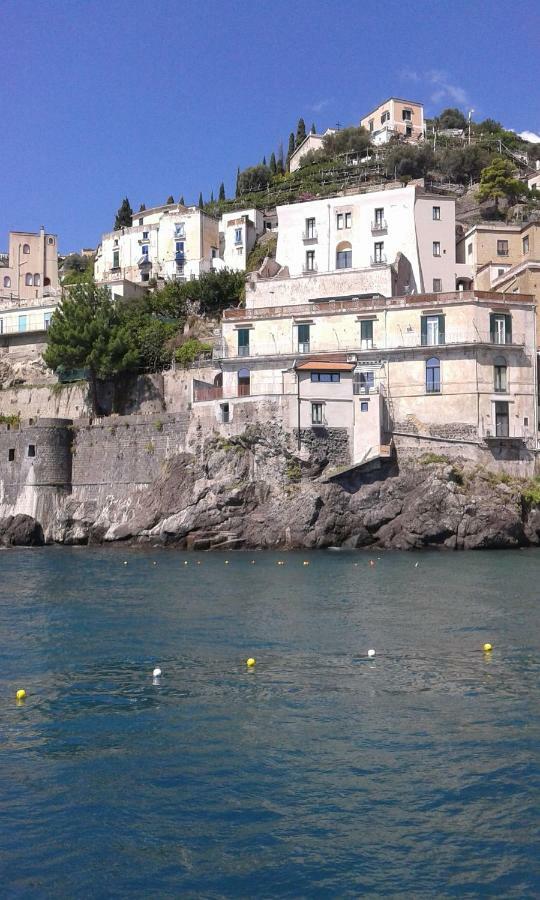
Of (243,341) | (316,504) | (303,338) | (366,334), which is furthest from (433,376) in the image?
(243,341)

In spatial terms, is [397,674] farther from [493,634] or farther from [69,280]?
[69,280]

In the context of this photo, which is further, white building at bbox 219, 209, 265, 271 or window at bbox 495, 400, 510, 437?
white building at bbox 219, 209, 265, 271

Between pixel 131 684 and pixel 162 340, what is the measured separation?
46.3m

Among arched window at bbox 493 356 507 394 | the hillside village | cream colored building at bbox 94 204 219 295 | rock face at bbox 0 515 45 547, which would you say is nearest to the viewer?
the hillside village

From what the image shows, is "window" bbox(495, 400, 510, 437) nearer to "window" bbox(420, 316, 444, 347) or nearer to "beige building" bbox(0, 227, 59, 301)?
"window" bbox(420, 316, 444, 347)

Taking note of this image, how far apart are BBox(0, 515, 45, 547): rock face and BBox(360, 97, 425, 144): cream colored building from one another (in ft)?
228

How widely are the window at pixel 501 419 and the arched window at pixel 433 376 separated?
337 cm

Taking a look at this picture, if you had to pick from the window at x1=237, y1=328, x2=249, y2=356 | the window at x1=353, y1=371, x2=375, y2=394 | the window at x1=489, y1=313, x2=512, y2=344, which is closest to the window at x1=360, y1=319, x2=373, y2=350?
the window at x1=353, y1=371, x2=375, y2=394

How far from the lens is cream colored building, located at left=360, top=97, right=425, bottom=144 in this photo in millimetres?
106875

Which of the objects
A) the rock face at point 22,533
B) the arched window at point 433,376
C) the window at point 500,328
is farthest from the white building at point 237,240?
the rock face at point 22,533

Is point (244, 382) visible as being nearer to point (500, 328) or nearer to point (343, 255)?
point (343, 255)

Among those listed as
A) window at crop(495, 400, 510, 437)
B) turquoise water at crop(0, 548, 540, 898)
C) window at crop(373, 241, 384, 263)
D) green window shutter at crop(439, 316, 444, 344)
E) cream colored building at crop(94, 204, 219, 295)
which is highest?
cream colored building at crop(94, 204, 219, 295)

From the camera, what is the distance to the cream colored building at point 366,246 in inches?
2343

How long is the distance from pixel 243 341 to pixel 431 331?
1160 centimetres
